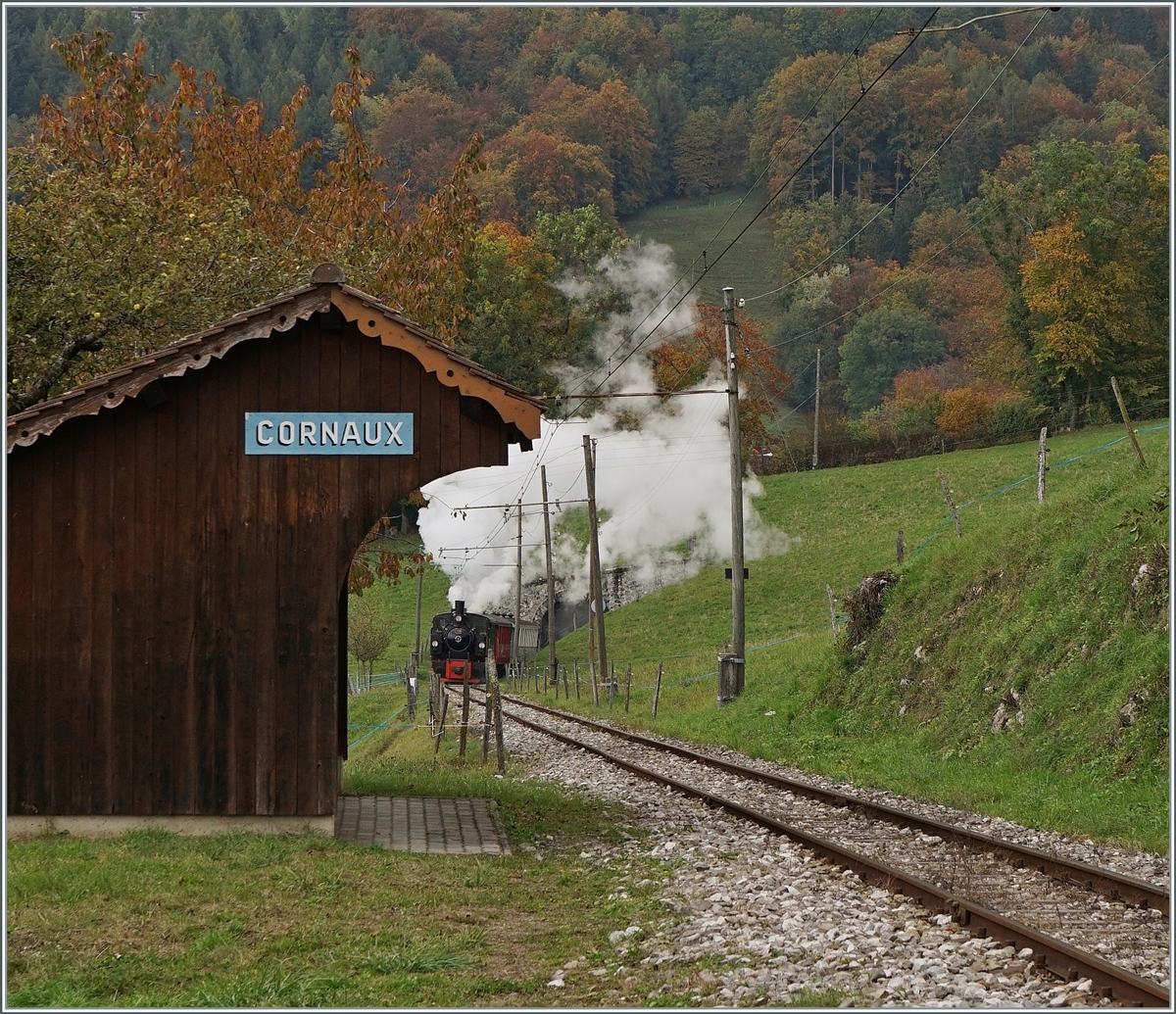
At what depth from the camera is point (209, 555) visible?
431 inches

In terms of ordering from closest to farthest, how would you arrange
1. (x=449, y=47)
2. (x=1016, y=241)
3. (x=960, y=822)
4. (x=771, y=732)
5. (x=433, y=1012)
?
(x=433, y=1012) < (x=960, y=822) < (x=771, y=732) < (x=1016, y=241) < (x=449, y=47)

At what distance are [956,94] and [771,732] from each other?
340ft

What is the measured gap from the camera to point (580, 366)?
2601 inches

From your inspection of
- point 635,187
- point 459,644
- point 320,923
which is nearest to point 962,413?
point 459,644

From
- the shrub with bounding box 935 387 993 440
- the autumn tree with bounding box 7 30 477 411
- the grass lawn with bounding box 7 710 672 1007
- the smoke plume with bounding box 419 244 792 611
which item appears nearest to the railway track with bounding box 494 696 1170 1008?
the grass lawn with bounding box 7 710 672 1007

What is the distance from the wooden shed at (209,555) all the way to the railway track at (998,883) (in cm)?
447

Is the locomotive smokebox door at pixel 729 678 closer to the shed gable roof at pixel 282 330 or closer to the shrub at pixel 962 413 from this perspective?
the shed gable roof at pixel 282 330

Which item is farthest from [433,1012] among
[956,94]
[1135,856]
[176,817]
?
[956,94]

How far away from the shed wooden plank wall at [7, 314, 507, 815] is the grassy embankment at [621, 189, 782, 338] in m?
102

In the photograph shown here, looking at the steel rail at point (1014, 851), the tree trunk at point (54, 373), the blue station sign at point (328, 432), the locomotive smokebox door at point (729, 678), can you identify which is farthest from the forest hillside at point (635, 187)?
the locomotive smokebox door at point (729, 678)

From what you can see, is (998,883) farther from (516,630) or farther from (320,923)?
(516,630)

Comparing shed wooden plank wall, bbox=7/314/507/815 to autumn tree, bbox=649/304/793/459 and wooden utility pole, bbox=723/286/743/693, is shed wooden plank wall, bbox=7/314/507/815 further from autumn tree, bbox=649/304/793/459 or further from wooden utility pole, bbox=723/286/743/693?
autumn tree, bbox=649/304/793/459

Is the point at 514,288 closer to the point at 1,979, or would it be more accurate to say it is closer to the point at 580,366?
the point at 580,366

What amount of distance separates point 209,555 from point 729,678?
15.6 meters
